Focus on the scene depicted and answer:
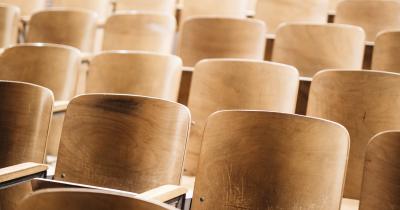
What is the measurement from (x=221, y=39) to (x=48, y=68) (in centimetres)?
20

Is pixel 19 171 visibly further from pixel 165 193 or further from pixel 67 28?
pixel 67 28

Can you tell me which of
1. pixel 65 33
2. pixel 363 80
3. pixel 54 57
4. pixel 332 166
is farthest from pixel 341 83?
pixel 65 33

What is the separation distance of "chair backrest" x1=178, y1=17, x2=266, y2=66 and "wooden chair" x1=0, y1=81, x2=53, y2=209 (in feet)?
0.86

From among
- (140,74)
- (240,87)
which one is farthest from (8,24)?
(240,87)

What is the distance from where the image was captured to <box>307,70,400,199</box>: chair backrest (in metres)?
0.55

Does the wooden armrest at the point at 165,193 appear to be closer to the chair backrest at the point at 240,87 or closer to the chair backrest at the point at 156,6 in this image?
the chair backrest at the point at 240,87

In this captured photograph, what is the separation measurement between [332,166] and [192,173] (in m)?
0.21

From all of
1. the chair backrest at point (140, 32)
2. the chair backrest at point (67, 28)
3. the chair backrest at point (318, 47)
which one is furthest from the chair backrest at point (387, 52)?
the chair backrest at point (67, 28)

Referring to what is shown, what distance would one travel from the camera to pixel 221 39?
2.49ft

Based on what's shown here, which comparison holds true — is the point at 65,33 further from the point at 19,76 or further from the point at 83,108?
the point at 83,108

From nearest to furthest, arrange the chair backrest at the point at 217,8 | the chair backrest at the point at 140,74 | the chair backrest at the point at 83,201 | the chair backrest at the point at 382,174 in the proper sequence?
1. the chair backrest at the point at 83,201
2. the chair backrest at the point at 382,174
3. the chair backrest at the point at 140,74
4. the chair backrest at the point at 217,8

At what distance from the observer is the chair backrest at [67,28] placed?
86cm

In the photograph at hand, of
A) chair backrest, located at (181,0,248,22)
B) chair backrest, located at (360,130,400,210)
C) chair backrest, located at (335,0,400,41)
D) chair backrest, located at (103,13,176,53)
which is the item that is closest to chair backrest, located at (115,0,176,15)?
chair backrest, located at (181,0,248,22)

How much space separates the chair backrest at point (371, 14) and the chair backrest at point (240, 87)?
9.8 inches
